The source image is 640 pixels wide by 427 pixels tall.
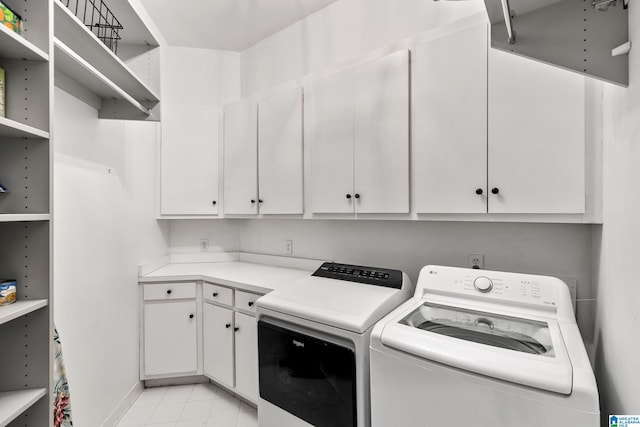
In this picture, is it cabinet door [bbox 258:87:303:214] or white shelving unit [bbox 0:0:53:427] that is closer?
white shelving unit [bbox 0:0:53:427]

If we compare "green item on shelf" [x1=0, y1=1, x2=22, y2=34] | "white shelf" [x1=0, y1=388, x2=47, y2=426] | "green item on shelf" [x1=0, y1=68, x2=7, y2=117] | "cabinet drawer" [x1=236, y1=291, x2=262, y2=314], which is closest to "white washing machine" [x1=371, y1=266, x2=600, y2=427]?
"cabinet drawer" [x1=236, y1=291, x2=262, y2=314]

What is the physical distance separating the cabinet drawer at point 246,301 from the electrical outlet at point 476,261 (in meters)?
1.33

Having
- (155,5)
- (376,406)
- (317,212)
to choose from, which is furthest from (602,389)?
(155,5)

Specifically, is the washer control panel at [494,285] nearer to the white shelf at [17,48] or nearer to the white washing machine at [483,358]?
the white washing machine at [483,358]

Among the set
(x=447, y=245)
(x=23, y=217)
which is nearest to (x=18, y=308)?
(x=23, y=217)

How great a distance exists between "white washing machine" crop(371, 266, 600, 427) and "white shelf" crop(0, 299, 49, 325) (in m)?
1.19

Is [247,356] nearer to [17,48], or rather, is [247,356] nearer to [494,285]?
[494,285]

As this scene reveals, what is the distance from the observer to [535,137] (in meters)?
1.22

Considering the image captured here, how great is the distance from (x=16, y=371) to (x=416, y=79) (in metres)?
2.07

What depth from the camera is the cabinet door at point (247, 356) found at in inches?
77.7

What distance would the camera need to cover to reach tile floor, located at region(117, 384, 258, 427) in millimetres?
1959

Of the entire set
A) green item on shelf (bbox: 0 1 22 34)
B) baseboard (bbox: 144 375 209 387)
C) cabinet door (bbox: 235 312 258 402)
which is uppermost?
green item on shelf (bbox: 0 1 22 34)

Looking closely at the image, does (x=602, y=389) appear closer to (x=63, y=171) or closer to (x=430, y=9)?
(x=430, y=9)

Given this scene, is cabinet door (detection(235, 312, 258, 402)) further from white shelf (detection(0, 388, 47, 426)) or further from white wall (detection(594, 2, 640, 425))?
white wall (detection(594, 2, 640, 425))
